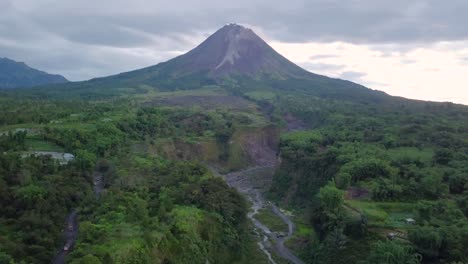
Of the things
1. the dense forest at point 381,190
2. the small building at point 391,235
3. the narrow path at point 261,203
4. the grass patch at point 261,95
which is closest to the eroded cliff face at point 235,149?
the narrow path at point 261,203

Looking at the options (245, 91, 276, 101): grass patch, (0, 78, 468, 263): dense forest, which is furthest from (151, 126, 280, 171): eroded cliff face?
(245, 91, 276, 101): grass patch

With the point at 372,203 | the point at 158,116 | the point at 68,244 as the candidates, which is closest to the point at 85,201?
the point at 68,244

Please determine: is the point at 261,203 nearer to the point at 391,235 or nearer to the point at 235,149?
the point at 235,149

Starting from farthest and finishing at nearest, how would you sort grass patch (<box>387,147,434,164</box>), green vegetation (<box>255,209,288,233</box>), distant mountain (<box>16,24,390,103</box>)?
distant mountain (<box>16,24,390,103</box>)
grass patch (<box>387,147,434,164</box>)
green vegetation (<box>255,209,288,233</box>)

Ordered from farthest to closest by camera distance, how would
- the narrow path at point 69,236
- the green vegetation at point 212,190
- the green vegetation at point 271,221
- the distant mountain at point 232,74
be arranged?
the distant mountain at point 232,74
the green vegetation at point 271,221
the green vegetation at point 212,190
the narrow path at point 69,236

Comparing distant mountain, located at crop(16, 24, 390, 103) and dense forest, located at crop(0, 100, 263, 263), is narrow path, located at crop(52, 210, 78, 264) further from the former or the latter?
distant mountain, located at crop(16, 24, 390, 103)

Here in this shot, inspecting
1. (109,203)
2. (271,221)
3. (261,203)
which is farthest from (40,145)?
(261,203)

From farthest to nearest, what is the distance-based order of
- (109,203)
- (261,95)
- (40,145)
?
1. (261,95)
2. (40,145)
3. (109,203)

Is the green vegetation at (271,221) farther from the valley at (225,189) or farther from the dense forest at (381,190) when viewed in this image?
the dense forest at (381,190)
